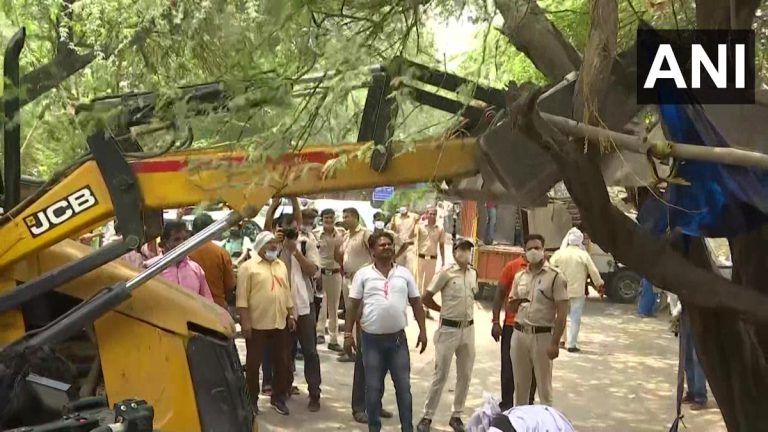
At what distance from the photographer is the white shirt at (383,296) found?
676cm

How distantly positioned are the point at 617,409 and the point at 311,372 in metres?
3.29

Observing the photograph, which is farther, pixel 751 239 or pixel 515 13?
pixel 751 239

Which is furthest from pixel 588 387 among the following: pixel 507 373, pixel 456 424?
pixel 456 424

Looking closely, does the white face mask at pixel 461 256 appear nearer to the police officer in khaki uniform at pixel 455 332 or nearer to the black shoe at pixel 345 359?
the police officer in khaki uniform at pixel 455 332

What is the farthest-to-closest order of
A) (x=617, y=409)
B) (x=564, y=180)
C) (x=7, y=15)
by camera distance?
(x=617, y=409) < (x=7, y=15) < (x=564, y=180)

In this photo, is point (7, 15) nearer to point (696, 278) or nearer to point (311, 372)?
point (311, 372)

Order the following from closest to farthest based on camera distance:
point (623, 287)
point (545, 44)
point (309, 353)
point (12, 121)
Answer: point (12, 121) < point (545, 44) < point (309, 353) < point (623, 287)

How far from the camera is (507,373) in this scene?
7.68 meters

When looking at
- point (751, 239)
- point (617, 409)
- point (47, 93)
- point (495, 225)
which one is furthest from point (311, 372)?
point (495, 225)

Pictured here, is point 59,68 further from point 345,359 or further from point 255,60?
point 345,359

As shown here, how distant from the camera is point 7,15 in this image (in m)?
5.65

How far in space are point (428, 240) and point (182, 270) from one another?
7359 mm

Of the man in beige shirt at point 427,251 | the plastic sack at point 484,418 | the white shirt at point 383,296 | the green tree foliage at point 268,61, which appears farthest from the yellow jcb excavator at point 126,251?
the man in beige shirt at point 427,251

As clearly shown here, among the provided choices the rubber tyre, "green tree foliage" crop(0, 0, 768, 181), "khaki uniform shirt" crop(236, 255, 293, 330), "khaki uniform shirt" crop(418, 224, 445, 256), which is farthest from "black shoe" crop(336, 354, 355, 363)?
the rubber tyre
